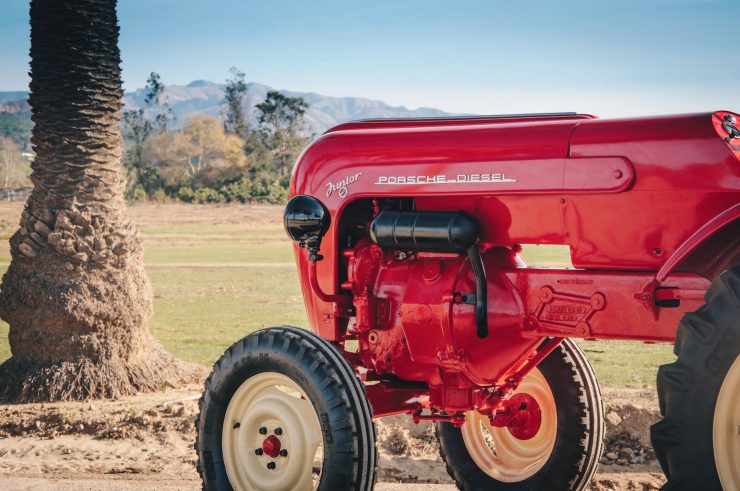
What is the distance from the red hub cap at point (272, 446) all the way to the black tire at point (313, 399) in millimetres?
309

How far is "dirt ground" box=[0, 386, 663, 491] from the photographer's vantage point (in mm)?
6844

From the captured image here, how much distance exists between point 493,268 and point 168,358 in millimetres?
6105

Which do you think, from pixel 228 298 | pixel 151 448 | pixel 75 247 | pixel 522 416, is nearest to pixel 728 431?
pixel 522 416

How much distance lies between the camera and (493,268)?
506 centimetres

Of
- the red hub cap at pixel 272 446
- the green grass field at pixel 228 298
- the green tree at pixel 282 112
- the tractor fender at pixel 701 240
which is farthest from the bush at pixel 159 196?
the tractor fender at pixel 701 240

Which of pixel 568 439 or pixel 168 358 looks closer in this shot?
pixel 568 439

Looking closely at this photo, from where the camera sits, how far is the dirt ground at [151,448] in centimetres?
684

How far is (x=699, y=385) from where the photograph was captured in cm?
362

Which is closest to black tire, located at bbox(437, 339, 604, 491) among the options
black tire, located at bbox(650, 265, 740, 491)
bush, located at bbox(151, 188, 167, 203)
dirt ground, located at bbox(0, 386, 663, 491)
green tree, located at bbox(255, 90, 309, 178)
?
dirt ground, located at bbox(0, 386, 663, 491)

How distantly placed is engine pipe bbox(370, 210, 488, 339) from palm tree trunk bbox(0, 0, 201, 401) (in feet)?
17.2

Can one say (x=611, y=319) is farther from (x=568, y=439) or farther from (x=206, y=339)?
(x=206, y=339)

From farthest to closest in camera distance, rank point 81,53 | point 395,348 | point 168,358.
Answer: point 168,358
point 81,53
point 395,348

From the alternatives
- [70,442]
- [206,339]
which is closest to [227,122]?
[206,339]

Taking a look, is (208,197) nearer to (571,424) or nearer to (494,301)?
(571,424)
